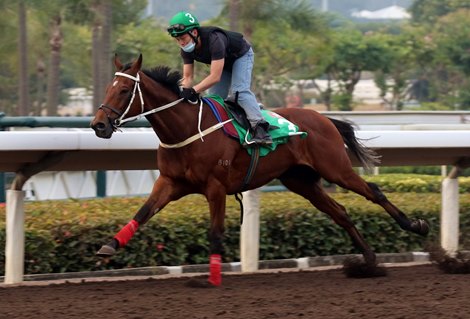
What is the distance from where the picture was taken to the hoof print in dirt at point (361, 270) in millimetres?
7832

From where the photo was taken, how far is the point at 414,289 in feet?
22.6

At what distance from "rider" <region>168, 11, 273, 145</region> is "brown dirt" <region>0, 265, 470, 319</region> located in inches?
45.2

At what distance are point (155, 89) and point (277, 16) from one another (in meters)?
16.4

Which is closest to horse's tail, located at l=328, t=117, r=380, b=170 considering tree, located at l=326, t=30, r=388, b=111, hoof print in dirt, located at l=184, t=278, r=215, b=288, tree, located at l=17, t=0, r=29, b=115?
hoof print in dirt, located at l=184, t=278, r=215, b=288

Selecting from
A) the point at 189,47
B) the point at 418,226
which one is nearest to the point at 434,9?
the point at 418,226

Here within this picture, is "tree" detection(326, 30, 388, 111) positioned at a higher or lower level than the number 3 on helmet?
higher

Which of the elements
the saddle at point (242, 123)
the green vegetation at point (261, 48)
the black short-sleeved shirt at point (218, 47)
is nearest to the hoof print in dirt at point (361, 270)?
the saddle at point (242, 123)

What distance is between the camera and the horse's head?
673 cm

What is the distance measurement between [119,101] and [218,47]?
848mm

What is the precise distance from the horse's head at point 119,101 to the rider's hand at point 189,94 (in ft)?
1.13

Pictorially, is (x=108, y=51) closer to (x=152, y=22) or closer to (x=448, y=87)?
(x=152, y=22)

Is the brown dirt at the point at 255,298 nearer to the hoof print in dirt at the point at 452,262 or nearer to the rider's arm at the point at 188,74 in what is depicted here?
the hoof print in dirt at the point at 452,262

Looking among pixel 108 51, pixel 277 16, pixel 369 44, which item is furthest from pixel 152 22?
pixel 108 51

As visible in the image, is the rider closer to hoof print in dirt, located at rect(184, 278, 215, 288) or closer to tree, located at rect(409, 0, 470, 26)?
hoof print in dirt, located at rect(184, 278, 215, 288)
